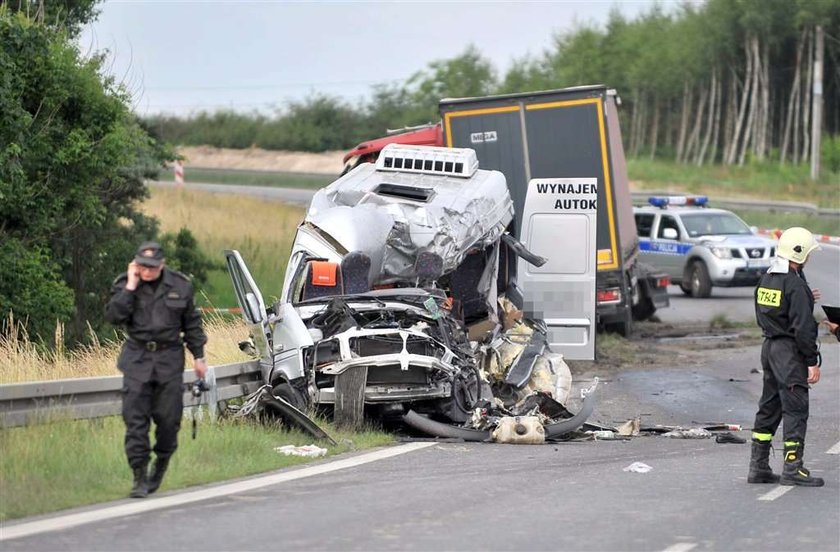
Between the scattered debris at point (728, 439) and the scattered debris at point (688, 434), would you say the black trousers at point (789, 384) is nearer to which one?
the scattered debris at point (728, 439)

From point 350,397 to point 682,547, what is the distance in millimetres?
4829

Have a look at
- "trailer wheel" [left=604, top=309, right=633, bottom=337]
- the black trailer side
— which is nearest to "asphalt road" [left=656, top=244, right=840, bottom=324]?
"trailer wheel" [left=604, top=309, right=633, bottom=337]

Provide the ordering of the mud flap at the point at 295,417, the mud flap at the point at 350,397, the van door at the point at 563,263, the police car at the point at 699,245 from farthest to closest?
the police car at the point at 699,245
the van door at the point at 563,263
the mud flap at the point at 350,397
the mud flap at the point at 295,417

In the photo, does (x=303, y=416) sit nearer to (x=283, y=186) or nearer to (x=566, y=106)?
(x=566, y=106)

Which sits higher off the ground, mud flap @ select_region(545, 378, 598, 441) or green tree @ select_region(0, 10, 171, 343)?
green tree @ select_region(0, 10, 171, 343)

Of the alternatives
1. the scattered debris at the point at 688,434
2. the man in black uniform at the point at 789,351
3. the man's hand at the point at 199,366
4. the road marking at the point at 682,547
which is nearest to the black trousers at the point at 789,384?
the man in black uniform at the point at 789,351

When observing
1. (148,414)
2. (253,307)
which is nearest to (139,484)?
(148,414)

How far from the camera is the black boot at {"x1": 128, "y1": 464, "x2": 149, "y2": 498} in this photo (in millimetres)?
8656

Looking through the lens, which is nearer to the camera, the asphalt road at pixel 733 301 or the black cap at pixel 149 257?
the black cap at pixel 149 257

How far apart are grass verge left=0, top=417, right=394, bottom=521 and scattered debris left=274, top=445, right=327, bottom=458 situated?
3.3 inches

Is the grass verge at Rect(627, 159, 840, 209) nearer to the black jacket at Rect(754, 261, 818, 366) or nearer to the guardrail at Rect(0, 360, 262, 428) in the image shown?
the black jacket at Rect(754, 261, 818, 366)

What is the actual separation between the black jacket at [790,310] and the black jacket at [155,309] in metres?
3.97

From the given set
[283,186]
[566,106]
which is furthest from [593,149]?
[283,186]

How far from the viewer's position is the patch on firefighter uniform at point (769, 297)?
384 inches
